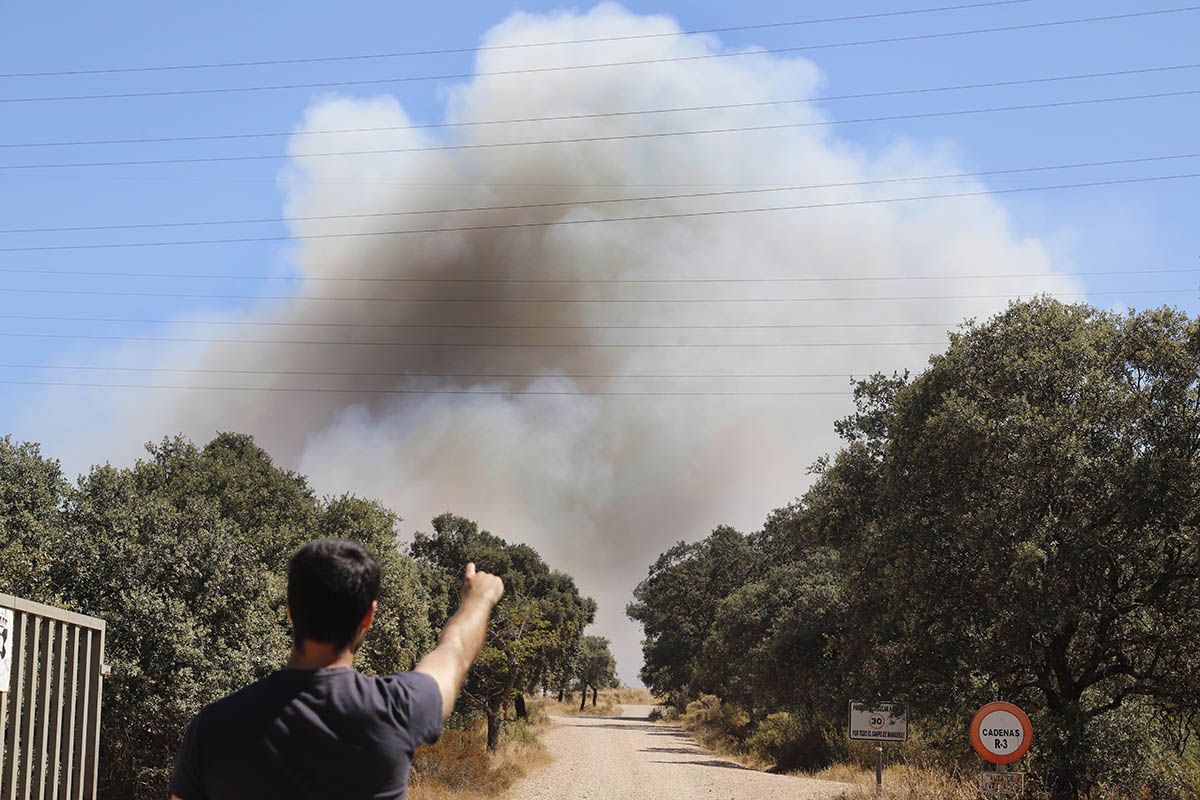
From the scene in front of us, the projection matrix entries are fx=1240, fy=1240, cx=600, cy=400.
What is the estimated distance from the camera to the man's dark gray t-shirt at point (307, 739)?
2662 mm

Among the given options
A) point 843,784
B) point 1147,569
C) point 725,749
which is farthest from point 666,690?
point 1147,569

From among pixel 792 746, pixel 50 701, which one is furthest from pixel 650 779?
pixel 50 701

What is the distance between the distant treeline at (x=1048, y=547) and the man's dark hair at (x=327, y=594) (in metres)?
19.4

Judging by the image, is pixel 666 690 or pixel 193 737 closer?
pixel 193 737

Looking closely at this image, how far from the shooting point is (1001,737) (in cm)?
1415

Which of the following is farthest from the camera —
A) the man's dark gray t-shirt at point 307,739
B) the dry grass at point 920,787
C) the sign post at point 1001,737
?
the dry grass at point 920,787

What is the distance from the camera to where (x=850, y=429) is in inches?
1141

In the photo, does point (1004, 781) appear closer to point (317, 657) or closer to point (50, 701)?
point (50, 701)

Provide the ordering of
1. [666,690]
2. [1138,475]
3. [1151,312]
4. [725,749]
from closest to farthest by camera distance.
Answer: [1138,475] < [1151,312] < [725,749] < [666,690]

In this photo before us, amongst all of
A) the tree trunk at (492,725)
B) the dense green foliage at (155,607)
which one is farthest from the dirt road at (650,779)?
the dense green foliage at (155,607)

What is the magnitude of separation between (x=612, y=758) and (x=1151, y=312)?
74.2ft

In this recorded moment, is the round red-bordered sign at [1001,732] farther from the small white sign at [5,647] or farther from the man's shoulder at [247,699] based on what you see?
the man's shoulder at [247,699]

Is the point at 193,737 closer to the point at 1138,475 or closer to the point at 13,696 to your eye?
the point at 13,696

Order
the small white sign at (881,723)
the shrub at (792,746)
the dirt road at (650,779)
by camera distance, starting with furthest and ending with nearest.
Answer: the shrub at (792,746)
the dirt road at (650,779)
the small white sign at (881,723)
